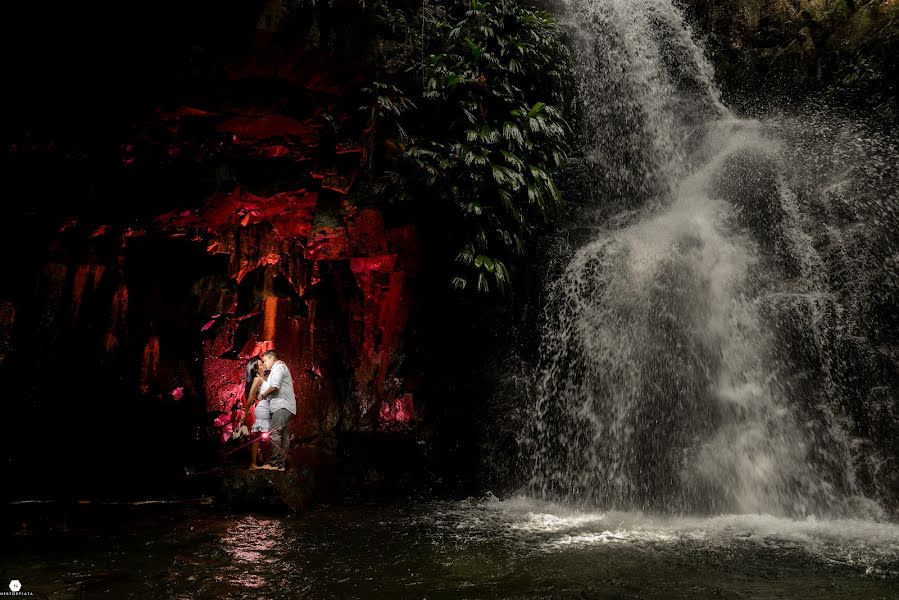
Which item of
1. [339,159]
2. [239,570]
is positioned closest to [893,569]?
[239,570]

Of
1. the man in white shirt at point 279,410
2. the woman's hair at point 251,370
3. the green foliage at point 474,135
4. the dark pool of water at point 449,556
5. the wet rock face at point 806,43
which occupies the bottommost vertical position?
the dark pool of water at point 449,556

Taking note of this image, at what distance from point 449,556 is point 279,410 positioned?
386 cm

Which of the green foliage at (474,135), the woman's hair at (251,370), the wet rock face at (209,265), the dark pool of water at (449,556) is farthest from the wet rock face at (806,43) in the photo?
the woman's hair at (251,370)

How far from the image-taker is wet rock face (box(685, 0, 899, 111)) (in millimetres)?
10102

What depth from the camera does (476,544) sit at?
5258mm

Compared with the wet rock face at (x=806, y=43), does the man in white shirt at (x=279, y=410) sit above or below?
below

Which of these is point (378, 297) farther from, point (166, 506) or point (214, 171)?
point (166, 506)

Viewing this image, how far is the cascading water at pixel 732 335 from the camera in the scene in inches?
293

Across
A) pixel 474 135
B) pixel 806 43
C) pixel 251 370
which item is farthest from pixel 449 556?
pixel 806 43

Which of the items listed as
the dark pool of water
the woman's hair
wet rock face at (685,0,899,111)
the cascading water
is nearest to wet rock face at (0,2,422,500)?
the woman's hair

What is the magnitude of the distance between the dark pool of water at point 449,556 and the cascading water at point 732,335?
1.06 metres

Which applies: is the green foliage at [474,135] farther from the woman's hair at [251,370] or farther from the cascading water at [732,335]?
the woman's hair at [251,370]

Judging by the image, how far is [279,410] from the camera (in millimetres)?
7676

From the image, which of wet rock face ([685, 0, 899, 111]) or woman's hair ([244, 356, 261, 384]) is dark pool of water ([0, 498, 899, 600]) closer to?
woman's hair ([244, 356, 261, 384])
